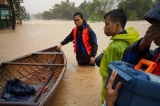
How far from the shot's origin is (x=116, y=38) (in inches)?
98.1

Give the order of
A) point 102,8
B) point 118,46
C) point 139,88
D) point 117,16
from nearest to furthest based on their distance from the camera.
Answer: point 139,88 < point 118,46 < point 117,16 < point 102,8

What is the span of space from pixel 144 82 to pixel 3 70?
13.1ft

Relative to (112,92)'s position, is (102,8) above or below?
below

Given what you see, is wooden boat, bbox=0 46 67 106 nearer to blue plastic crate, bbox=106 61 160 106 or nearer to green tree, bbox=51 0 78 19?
blue plastic crate, bbox=106 61 160 106

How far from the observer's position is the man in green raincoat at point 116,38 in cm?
248

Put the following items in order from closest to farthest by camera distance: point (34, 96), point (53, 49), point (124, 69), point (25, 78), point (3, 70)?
point (124, 69)
point (34, 96)
point (3, 70)
point (25, 78)
point (53, 49)

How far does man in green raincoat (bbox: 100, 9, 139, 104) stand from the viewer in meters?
2.48

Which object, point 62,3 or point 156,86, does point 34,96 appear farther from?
point 62,3

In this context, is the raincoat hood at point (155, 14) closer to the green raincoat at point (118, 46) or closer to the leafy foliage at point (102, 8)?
the green raincoat at point (118, 46)

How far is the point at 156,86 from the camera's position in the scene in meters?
1.11

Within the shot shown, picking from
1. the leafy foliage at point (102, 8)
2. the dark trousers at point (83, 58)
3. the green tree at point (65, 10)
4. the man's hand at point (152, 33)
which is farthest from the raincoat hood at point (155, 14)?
the green tree at point (65, 10)

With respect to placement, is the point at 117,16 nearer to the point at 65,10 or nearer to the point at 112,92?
the point at 112,92

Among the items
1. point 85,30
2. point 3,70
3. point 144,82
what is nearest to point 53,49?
point 85,30

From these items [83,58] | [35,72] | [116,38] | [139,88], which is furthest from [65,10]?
[139,88]
